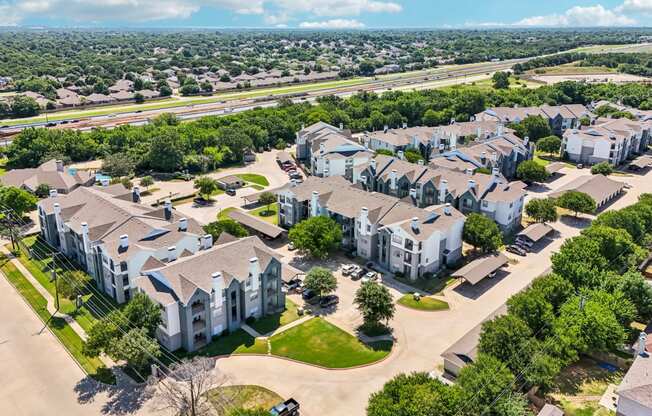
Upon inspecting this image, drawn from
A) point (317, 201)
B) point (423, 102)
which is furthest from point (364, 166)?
point (423, 102)

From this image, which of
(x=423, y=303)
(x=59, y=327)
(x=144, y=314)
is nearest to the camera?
(x=144, y=314)

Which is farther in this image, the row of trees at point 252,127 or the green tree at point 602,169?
the row of trees at point 252,127

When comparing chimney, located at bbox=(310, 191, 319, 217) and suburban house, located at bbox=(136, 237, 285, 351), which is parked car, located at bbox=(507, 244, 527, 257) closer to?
chimney, located at bbox=(310, 191, 319, 217)

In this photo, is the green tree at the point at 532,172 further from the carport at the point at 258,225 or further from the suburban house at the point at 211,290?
the suburban house at the point at 211,290

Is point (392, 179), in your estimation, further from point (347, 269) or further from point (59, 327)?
point (59, 327)

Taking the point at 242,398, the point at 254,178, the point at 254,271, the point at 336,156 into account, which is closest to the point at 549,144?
the point at 336,156

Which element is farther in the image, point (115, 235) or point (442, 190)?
point (442, 190)

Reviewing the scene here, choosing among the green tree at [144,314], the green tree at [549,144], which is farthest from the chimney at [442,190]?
the green tree at [549,144]
